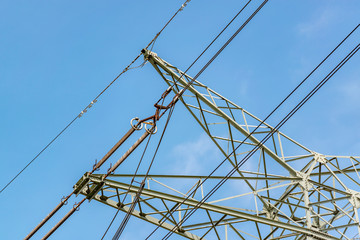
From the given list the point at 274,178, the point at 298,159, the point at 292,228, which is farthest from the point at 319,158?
the point at 292,228

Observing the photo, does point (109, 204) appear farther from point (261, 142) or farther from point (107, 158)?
point (261, 142)

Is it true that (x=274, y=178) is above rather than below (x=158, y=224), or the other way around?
above

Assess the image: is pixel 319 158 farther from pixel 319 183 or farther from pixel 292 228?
pixel 292 228

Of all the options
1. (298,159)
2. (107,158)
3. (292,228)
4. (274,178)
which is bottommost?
(107,158)

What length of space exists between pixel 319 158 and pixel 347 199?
68.7 inches

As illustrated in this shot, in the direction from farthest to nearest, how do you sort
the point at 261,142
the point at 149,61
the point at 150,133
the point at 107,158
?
the point at 149,61 → the point at 261,142 → the point at 107,158 → the point at 150,133

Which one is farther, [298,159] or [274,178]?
[298,159]

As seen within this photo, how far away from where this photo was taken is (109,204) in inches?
783

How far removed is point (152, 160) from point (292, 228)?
13.7 ft

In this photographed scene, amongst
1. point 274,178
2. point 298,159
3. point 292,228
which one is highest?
point 298,159

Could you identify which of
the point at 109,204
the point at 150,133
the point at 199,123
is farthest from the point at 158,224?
the point at 150,133

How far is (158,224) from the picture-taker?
20328 millimetres

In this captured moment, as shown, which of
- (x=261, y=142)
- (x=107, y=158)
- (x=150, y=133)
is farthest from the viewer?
(x=261, y=142)

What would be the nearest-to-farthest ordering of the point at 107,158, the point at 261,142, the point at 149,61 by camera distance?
1. the point at 107,158
2. the point at 261,142
3. the point at 149,61
